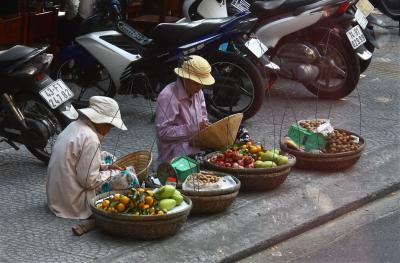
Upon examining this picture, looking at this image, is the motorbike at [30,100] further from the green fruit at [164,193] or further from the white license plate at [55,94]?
the green fruit at [164,193]

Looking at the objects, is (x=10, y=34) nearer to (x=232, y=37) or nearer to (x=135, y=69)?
(x=135, y=69)

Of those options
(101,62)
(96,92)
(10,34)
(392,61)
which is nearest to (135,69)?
(101,62)

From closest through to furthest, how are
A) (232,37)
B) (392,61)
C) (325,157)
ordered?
(325,157) → (232,37) → (392,61)

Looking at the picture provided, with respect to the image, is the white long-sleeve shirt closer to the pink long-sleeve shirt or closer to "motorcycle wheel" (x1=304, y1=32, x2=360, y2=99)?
the pink long-sleeve shirt

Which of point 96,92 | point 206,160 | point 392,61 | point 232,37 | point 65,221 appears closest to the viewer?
point 65,221

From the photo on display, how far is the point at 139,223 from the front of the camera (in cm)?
607

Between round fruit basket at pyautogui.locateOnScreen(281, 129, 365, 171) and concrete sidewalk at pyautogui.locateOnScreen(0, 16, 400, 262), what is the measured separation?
6cm

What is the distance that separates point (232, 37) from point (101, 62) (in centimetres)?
147

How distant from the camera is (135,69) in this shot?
9578mm

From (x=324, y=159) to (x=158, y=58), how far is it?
2.33m

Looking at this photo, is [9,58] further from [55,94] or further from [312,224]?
[312,224]

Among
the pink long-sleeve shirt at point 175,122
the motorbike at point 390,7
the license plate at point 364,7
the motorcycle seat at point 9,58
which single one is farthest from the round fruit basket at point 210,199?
the motorbike at point 390,7

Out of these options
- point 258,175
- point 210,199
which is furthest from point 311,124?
point 210,199

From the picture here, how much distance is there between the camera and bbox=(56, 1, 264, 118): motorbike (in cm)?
913
